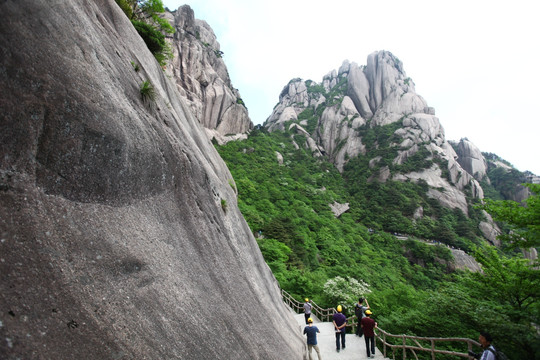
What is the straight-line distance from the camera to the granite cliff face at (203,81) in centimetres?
4166

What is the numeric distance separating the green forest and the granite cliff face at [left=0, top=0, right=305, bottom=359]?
574 cm

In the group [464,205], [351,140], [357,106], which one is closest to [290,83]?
[357,106]

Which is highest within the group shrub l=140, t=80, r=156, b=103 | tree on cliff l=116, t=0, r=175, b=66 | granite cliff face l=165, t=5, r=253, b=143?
granite cliff face l=165, t=5, r=253, b=143

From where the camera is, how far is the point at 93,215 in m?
2.95

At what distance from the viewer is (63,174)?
108 inches

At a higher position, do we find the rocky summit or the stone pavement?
the rocky summit

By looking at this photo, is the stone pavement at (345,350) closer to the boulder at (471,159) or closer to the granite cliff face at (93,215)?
the granite cliff face at (93,215)

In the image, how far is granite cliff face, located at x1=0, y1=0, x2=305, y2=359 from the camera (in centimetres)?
223

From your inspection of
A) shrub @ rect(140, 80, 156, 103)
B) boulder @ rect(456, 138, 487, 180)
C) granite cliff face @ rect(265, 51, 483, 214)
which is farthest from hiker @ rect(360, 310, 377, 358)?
boulder @ rect(456, 138, 487, 180)

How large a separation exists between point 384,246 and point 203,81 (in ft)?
143

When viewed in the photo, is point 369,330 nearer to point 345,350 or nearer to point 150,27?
point 345,350

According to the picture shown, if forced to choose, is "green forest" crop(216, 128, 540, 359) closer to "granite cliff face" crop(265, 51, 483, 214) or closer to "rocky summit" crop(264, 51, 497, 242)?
"rocky summit" crop(264, 51, 497, 242)

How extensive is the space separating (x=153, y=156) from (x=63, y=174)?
146cm

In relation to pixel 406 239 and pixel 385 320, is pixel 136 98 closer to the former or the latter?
pixel 385 320
